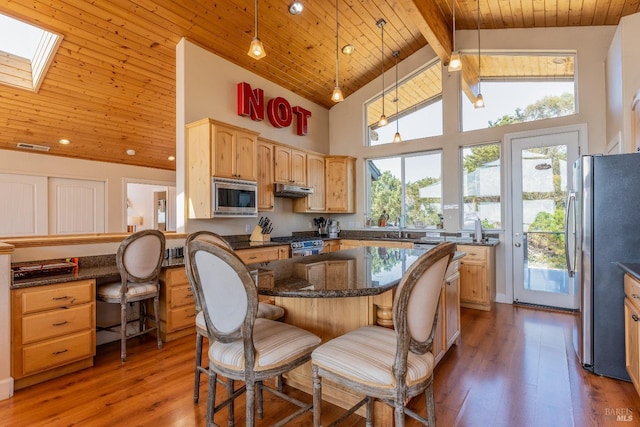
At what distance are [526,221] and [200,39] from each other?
4.96 meters

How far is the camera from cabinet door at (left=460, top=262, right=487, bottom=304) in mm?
Result: 4262

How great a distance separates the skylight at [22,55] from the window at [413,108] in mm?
4775

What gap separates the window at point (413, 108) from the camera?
5376 millimetres

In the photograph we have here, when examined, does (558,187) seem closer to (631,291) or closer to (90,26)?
(631,291)

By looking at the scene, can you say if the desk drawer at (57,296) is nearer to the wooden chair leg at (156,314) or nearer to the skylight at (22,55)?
the wooden chair leg at (156,314)

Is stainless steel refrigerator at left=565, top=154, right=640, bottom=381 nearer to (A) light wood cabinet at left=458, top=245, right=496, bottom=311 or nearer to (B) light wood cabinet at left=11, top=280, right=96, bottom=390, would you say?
(A) light wood cabinet at left=458, top=245, right=496, bottom=311

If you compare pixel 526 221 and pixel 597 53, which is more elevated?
pixel 597 53

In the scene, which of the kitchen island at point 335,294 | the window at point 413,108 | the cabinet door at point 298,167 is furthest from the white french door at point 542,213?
the cabinet door at point 298,167


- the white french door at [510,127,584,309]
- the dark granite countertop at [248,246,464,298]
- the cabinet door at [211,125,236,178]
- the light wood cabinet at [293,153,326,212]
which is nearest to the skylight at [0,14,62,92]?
the cabinet door at [211,125,236,178]

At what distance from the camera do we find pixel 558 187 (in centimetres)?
431

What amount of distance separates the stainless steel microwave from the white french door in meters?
3.66

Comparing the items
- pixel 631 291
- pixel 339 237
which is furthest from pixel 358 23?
pixel 631 291

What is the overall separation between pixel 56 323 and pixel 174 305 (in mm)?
965

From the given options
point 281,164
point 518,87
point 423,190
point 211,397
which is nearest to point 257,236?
point 281,164
